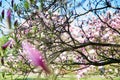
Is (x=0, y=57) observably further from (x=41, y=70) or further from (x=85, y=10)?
(x=85, y=10)

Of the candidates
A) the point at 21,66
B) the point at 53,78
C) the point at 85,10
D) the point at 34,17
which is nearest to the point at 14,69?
the point at 21,66

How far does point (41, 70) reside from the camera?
101 centimetres

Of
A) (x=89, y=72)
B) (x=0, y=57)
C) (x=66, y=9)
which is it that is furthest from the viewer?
(x=89, y=72)

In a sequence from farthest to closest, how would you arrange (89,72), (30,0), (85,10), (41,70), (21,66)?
(89,72) → (85,10) → (21,66) → (30,0) → (41,70)

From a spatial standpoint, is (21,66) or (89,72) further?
(89,72)

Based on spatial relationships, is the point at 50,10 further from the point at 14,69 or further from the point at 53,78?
the point at 53,78

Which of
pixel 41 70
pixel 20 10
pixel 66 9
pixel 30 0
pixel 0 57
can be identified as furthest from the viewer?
pixel 66 9

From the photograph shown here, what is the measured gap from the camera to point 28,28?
12.1 ft

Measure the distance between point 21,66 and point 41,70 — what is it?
9.83 ft

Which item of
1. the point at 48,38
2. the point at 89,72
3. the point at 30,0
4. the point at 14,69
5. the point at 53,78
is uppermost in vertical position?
the point at 30,0

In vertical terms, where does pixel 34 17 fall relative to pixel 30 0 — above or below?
below

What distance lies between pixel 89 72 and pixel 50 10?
4.05 metres

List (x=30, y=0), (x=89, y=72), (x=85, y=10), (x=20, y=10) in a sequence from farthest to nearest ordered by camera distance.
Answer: (x=89, y=72)
(x=85, y=10)
(x=20, y=10)
(x=30, y=0)

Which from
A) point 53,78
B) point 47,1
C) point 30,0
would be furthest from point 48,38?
point 53,78
